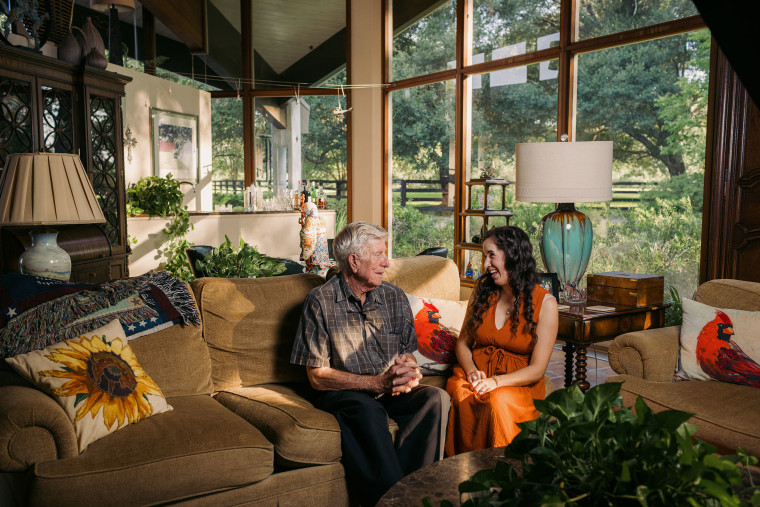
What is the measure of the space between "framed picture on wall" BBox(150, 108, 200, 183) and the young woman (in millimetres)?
5144

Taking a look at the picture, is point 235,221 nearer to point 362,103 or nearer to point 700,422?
point 362,103

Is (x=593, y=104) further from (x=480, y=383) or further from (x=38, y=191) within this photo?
(x=38, y=191)

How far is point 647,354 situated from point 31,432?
2.47m

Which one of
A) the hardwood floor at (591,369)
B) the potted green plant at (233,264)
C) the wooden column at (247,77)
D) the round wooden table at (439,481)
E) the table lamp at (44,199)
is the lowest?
the hardwood floor at (591,369)

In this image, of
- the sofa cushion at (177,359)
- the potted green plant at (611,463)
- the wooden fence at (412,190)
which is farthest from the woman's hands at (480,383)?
the wooden fence at (412,190)

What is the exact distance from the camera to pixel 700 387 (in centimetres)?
272

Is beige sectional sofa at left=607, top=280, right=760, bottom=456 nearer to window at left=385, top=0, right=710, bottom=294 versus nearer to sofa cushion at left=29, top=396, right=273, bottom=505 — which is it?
sofa cushion at left=29, top=396, right=273, bottom=505

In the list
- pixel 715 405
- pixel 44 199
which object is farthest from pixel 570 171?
pixel 44 199

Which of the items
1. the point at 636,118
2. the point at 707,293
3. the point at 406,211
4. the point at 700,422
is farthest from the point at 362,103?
the point at 700,422

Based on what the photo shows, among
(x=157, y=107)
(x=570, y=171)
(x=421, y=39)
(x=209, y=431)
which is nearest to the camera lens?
(x=209, y=431)

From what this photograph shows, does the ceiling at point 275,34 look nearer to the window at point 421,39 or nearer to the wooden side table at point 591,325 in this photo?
the window at point 421,39

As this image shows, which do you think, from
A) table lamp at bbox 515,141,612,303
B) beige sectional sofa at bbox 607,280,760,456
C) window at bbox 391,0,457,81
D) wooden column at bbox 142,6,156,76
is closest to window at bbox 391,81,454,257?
window at bbox 391,0,457,81

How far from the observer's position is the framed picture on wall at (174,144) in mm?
7103

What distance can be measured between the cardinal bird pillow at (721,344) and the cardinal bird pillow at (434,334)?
1053 millimetres
